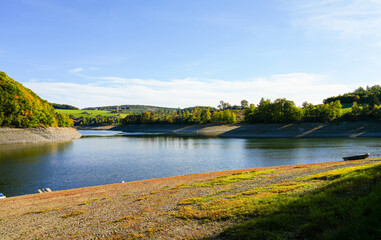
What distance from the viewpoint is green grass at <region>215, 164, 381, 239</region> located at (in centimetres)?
585

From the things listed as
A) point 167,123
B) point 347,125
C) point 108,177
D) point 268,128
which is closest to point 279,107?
point 268,128

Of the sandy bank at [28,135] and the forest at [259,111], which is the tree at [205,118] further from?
the sandy bank at [28,135]

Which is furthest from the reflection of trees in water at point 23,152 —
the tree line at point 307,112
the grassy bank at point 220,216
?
the tree line at point 307,112

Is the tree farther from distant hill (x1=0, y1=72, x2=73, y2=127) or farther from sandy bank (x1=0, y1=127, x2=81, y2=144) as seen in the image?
distant hill (x1=0, y1=72, x2=73, y2=127)

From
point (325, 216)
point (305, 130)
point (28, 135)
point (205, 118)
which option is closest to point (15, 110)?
point (28, 135)

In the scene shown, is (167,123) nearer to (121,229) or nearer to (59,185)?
(59,185)

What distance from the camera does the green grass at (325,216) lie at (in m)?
5.85

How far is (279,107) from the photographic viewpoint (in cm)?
11369

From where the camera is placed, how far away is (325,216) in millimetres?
7016

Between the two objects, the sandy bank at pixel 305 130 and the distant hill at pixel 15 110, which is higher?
the distant hill at pixel 15 110

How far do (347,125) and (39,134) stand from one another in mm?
118288

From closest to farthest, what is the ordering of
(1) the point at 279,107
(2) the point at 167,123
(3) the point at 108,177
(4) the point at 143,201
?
(4) the point at 143,201, (3) the point at 108,177, (1) the point at 279,107, (2) the point at 167,123

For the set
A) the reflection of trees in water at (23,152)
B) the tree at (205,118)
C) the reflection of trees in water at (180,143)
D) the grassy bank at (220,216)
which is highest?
the tree at (205,118)

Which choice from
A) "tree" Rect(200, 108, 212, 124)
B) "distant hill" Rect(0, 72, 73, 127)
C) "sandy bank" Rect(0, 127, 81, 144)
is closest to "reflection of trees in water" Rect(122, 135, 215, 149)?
"sandy bank" Rect(0, 127, 81, 144)
